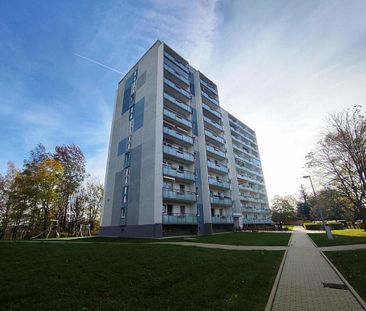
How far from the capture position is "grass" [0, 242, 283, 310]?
200 inches

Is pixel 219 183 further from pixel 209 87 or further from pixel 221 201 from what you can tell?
pixel 209 87

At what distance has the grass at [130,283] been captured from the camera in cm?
509

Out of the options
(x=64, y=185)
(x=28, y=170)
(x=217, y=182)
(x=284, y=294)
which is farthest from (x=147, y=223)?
(x=28, y=170)

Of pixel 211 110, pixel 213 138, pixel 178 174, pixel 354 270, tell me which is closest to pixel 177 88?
pixel 211 110

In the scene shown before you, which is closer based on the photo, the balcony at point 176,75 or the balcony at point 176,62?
the balcony at point 176,75

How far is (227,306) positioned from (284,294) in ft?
7.35

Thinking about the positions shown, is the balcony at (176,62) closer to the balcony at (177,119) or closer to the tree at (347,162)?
the balcony at (177,119)

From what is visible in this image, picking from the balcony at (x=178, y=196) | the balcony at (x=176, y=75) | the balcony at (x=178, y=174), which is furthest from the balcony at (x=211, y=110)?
the balcony at (x=178, y=196)

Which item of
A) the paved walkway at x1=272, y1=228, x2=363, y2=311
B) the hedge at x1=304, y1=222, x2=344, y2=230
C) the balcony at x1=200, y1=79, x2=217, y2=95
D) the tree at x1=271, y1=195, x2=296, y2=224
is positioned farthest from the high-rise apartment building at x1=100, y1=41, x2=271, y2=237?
the tree at x1=271, y1=195, x2=296, y2=224

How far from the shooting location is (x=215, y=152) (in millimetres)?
38031

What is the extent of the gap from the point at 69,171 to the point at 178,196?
25.4 meters

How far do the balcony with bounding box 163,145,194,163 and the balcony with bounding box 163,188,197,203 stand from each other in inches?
187

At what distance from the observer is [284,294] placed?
6172 mm

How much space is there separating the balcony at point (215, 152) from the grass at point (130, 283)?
27.6 m
